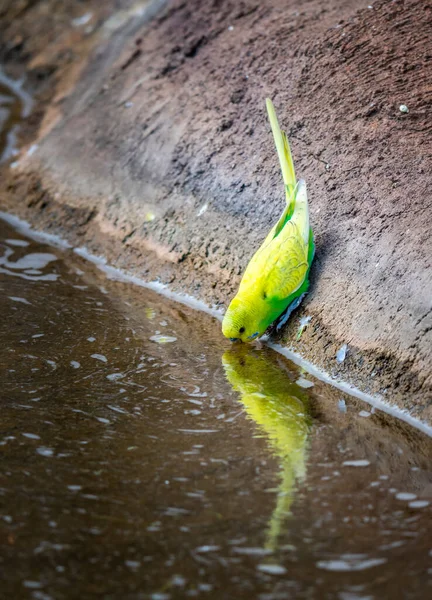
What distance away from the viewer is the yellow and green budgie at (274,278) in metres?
4.27

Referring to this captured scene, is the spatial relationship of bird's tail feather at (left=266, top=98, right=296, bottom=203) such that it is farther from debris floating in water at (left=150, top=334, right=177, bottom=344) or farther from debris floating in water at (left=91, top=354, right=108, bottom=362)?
debris floating in water at (left=91, top=354, right=108, bottom=362)

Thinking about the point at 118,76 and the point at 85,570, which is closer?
the point at 85,570

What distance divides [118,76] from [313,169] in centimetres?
305

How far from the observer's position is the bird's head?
4258mm

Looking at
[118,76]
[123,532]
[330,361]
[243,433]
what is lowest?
[330,361]

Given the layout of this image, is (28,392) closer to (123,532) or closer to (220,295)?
(123,532)

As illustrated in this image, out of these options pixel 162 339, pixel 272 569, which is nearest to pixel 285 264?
pixel 162 339

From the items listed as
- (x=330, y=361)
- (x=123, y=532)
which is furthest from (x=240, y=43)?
(x=123, y=532)

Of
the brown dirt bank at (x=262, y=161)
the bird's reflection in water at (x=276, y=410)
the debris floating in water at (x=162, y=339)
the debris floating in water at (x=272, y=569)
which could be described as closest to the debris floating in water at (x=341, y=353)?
the brown dirt bank at (x=262, y=161)

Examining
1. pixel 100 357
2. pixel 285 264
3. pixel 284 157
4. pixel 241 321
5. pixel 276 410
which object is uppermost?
pixel 284 157

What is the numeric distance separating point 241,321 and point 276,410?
2.45 feet

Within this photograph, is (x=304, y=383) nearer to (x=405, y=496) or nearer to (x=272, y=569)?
(x=405, y=496)

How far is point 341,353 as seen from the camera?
13.4ft

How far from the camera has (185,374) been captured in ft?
13.3
